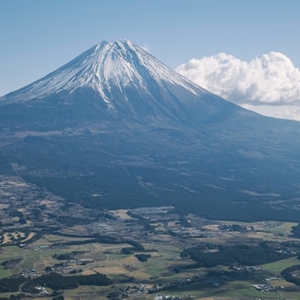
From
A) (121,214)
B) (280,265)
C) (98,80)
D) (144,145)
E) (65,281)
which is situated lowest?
(121,214)

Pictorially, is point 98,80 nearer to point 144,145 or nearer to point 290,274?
point 144,145

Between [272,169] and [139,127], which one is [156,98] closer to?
[139,127]

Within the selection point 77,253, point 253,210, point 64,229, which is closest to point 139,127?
point 253,210

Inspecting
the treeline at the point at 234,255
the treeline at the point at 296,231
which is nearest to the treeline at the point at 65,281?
the treeline at the point at 234,255

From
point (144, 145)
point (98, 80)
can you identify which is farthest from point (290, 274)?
point (98, 80)

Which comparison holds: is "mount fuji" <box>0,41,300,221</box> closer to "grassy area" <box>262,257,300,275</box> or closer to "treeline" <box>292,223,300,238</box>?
"treeline" <box>292,223,300,238</box>
